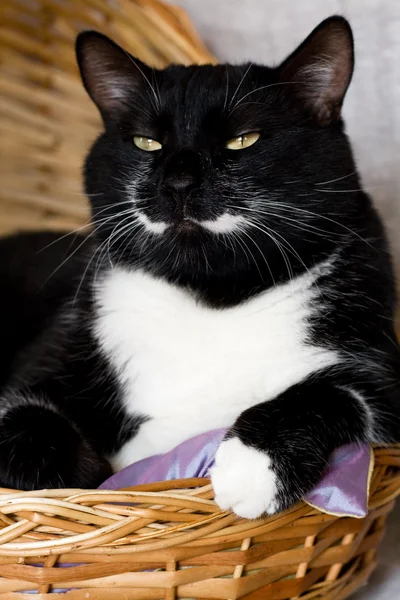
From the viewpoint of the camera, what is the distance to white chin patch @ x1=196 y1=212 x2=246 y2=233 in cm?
87

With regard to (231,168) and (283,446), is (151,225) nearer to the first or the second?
(231,168)

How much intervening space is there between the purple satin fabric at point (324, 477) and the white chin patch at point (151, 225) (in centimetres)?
26

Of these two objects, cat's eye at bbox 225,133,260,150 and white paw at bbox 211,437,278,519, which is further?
cat's eye at bbox 225,133,260,150

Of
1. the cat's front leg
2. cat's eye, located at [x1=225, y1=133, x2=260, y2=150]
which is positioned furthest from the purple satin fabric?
cat's eye, located at [x1=225, y1=133, x2=260, y2=150]

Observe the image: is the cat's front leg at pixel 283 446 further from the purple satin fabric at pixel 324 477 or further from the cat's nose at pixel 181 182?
the cat's nose at pixel 181 182

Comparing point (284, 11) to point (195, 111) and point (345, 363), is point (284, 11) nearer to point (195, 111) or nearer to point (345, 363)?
point (195, 111)

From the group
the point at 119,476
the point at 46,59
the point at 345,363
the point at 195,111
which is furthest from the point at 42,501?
the point at 46,59

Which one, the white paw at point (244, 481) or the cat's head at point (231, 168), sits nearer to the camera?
the white paw at point (244, 481)

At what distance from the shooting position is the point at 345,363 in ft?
3.04

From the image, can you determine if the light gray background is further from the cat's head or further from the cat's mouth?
the cat's mouth

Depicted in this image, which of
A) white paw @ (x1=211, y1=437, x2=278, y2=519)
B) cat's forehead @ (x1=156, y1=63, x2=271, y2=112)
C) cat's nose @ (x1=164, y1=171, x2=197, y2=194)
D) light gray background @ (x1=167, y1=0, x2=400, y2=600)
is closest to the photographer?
white paw @ (x1=211, y1=437, x2=278, y2=519)

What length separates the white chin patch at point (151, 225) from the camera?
2.96 feet

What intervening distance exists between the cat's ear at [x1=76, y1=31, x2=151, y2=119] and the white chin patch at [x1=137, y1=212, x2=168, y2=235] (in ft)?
0.73

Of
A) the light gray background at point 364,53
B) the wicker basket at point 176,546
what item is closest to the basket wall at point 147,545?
the wicker basket at point 176,546
